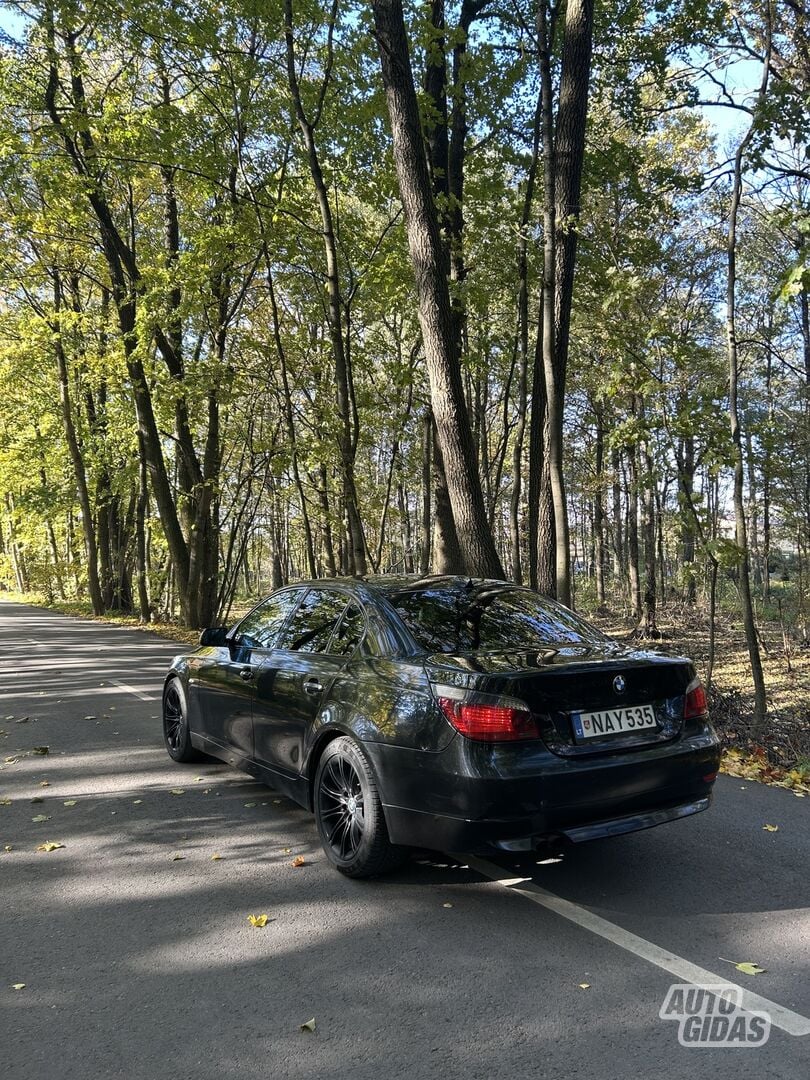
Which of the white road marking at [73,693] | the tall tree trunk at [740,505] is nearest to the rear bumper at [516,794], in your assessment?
the tall tree trunk at [740,505]

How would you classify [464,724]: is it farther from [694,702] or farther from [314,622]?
[314,622]

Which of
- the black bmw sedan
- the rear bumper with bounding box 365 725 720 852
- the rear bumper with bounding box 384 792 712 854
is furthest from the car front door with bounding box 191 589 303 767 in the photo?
the rear bumper with bounding box 384 792 712 854

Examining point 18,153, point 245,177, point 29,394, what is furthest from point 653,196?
point 29,394

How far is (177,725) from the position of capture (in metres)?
6.36

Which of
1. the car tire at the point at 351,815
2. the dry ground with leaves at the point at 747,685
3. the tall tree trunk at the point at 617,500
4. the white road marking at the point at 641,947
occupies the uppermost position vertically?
the tall tree trunk at the point at 617,500

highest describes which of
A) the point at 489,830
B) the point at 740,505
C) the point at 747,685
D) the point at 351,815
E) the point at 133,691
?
the point at 740,505

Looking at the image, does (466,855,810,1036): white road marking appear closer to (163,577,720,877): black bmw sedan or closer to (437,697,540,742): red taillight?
(163,577,720,877): black bmw sedan

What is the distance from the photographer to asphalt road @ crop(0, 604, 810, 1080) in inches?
99.3

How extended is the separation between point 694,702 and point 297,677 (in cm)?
228

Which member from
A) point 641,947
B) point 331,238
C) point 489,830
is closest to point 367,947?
point 489,830

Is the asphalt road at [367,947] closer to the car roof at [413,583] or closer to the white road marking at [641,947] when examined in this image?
the white road marking at [641,947]

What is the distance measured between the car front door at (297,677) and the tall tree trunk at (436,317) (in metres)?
4.43

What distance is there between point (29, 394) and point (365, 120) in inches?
946

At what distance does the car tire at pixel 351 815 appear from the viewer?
3.76 meters
